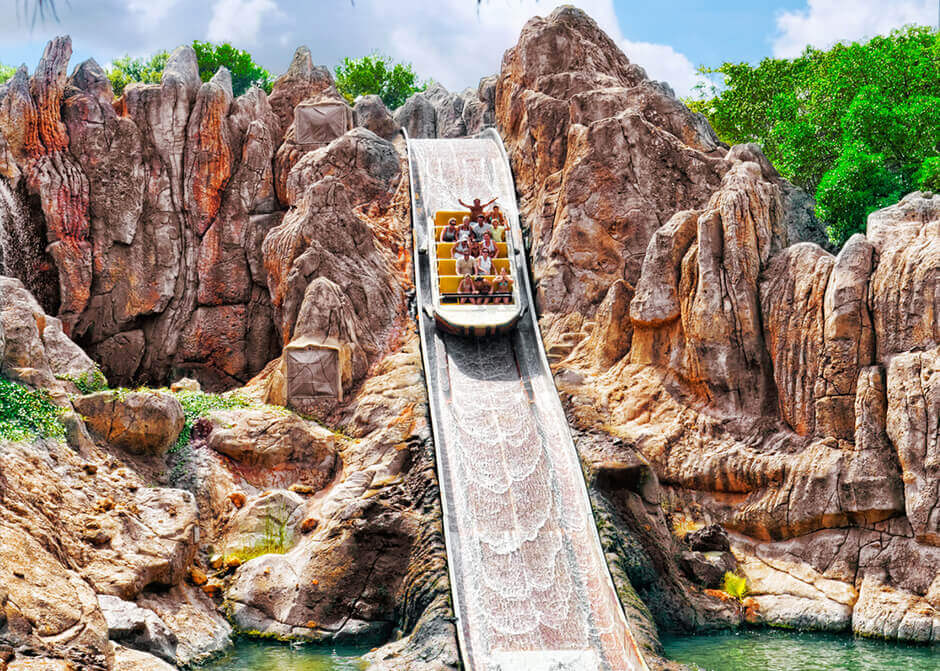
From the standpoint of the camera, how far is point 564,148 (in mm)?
23109

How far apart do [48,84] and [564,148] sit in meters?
12.5

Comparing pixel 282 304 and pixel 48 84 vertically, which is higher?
pixel 48 84

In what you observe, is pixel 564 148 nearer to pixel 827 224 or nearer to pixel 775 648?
pixel 827 224

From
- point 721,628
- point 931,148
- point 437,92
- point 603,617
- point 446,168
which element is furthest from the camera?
point 437,92

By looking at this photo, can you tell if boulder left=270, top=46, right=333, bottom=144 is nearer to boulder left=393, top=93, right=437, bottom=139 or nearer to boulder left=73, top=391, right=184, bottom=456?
boulder left=393, top=93, right=437, bottom=139

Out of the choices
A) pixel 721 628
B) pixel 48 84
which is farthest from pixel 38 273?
pixel 721 628

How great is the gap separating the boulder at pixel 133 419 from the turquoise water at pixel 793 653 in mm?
8210

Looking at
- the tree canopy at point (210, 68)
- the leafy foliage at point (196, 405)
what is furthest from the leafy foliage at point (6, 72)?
the leafy foliage at point (196, 405)

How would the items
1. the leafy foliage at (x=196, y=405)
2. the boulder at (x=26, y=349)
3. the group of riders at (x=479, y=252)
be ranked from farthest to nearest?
the group of riders at (x=479, y=252) < the leafy foliage at (x=196, y=405) < the boulder at (x=26, y=349)

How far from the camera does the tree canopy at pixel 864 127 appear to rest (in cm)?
Answer: 2017

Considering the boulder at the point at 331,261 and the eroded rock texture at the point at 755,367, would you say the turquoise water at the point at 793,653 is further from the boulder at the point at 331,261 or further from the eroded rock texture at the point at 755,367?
the boulder at the point at 331,261

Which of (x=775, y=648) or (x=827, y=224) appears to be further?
(x=827, y=224)

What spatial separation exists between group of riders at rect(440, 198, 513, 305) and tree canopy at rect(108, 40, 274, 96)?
3015 cm

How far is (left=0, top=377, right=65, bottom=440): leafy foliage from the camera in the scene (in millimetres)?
12508
